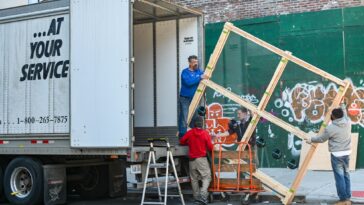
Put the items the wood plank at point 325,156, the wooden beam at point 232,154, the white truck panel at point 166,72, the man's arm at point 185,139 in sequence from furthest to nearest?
the wood plank at point 325,156, the white truck panel at point 166,72, the man's arm at point 185,139, the wooden beam at point 232,154

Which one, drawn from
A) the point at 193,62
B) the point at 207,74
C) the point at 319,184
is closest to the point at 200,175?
the point at 207,74

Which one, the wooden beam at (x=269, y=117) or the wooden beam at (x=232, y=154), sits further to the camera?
the wooden beam at (x=232, y=154)

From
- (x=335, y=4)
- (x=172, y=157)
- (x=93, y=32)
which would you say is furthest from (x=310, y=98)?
(x=93, y=32)

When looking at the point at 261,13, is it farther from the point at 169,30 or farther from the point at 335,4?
the point at 169,30

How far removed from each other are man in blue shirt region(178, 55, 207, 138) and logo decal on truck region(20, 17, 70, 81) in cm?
225

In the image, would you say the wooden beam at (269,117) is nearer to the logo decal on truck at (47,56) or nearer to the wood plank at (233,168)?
the wood plank at (233,168)

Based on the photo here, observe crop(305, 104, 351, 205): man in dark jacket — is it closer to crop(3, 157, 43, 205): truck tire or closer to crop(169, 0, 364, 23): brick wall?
crop(3, 157, 43, 205): truck tire

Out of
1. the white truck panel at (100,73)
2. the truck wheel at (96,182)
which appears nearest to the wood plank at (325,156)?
the truck wheel at (96,182)

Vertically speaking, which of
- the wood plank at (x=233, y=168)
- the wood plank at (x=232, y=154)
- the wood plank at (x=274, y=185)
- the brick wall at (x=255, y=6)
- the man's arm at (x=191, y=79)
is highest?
the brick wall at (x=255, y=6)

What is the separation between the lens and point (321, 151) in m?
14.3

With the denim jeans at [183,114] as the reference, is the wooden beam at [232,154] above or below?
below

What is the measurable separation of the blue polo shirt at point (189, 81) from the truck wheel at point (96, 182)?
8.38 feet

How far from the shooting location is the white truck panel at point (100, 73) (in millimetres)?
9125

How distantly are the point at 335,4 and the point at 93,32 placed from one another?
7.70 m
